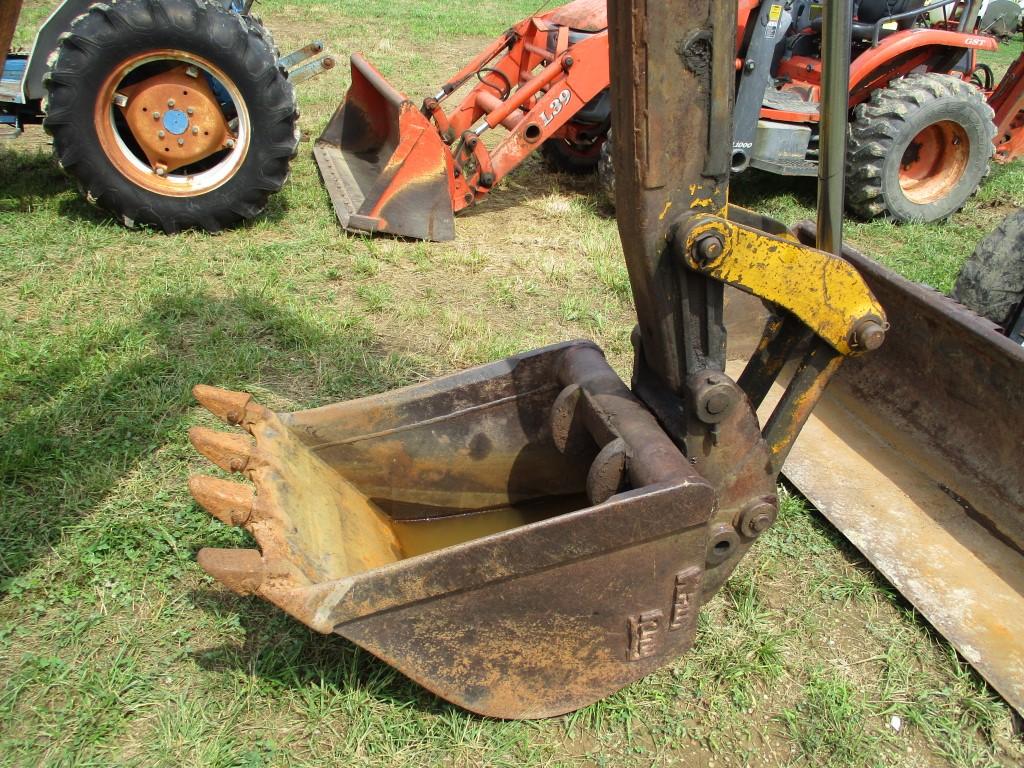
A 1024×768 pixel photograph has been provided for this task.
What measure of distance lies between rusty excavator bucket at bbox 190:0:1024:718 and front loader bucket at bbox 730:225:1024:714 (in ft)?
0.04

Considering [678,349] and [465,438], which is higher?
[678,349]

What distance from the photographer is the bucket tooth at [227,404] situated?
2348 millimetres

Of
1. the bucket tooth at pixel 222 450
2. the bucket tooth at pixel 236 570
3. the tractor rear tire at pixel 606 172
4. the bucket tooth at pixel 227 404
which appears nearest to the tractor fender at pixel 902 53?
the tractor rear tire at pixel 606 172

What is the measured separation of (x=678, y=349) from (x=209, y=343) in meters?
2.59

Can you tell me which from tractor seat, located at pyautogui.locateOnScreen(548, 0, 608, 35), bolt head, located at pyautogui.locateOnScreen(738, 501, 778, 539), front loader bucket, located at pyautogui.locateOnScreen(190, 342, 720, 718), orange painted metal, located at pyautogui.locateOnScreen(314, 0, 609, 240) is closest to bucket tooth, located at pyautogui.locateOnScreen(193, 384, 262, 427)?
front loader bucket, located at pyautogui.locateOnScreen(190, 342, 720, 718)

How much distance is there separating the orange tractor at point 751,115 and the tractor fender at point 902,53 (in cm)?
1

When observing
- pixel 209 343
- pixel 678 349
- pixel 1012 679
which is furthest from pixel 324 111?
pixel 1012 679

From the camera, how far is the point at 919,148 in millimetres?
5695

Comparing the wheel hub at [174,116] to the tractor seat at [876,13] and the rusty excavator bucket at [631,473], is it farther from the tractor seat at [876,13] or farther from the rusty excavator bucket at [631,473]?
the tractor seat at [876,13]

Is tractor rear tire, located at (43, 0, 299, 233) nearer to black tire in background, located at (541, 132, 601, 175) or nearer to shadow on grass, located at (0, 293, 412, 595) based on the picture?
shadow on grass, located at (0, 293, 412, 595)

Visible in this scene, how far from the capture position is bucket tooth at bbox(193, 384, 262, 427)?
2348mm

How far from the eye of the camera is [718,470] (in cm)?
208

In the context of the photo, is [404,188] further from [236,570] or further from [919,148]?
[919,148]

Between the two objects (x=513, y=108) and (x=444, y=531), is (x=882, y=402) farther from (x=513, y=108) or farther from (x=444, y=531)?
(x=513, y=108)
